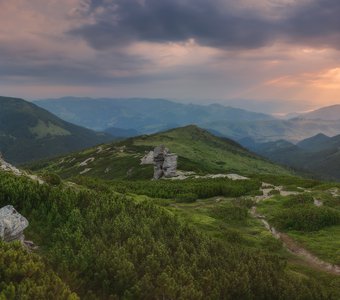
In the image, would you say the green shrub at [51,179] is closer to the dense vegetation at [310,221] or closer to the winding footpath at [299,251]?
the winding footpath at [299,251]

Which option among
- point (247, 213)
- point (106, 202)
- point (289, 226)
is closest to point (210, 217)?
point (247, 213)

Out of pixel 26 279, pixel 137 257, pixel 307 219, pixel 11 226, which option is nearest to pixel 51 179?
pixel 11 226

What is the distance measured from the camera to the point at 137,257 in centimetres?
2386

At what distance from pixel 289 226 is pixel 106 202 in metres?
19.9

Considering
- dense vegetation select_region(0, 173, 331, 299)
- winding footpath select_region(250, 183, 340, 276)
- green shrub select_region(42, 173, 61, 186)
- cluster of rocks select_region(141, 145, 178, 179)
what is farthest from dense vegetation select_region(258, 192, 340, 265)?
cluster of rocks select_region(141, 145, 178, 179)

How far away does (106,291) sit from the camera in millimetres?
20641

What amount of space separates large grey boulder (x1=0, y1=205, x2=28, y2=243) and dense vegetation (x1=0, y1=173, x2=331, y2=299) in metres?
1.43

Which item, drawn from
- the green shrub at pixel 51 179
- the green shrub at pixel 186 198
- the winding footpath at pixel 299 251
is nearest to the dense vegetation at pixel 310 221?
the winding footpath at pixel 299 251

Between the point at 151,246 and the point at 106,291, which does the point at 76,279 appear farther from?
the point at 151,246

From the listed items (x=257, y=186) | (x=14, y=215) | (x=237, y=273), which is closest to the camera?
(x=237, y=273)

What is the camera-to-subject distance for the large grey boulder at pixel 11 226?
2362 centimetres

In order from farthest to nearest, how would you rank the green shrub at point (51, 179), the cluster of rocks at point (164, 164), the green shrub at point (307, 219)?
the cluster of rocks at point (164, 164) < the green shrub at point (51, 179) < the green shrub at point (307, 219)

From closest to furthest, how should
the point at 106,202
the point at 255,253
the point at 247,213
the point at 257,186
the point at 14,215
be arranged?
the point at 14,215
the point at 255,253
the point at 106,202
the point at 247,213
the point at 257,186

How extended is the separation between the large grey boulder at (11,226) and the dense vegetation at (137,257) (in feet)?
4.69
